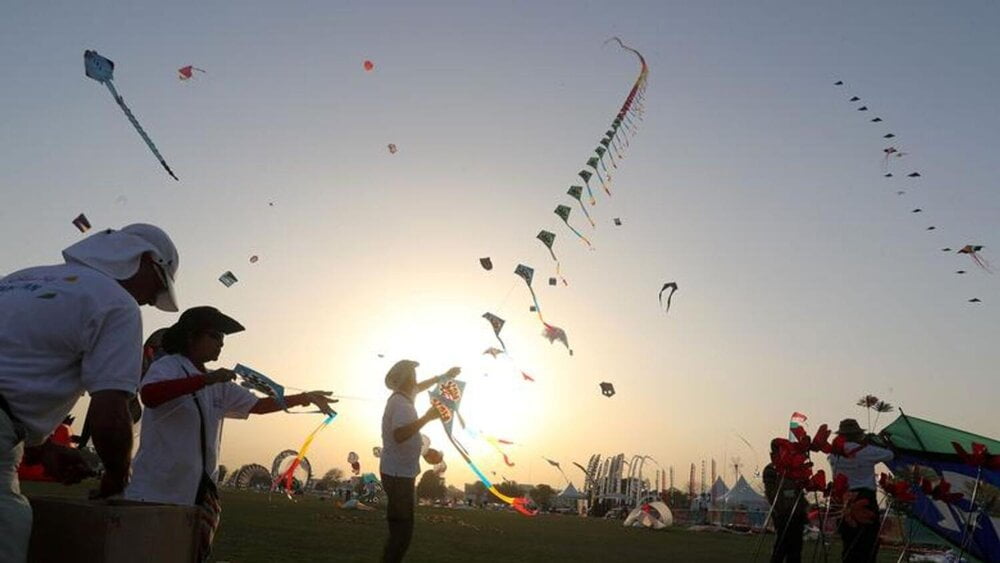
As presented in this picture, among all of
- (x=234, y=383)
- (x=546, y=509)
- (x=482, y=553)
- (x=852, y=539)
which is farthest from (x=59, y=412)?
(x=546, y=509)

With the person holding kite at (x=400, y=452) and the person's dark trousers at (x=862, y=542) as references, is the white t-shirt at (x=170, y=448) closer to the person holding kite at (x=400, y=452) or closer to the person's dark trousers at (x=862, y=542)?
the person holding kite at (x=400, y=452)

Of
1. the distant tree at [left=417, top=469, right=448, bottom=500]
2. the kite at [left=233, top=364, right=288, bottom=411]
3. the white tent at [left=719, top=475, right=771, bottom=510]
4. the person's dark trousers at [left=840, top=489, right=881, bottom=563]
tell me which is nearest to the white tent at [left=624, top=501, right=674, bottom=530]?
the white tent at [left=719, top=475, right=771, bottom=510]

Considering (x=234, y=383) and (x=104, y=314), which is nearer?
(x=104, y=314)

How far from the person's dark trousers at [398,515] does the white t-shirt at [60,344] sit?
4164 millimetres

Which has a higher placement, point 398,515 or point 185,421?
point 185,421

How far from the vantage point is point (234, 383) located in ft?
14.0

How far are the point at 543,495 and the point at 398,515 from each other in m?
73.0

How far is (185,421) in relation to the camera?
367cm

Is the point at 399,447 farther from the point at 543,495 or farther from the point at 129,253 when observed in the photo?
the point at 543,495

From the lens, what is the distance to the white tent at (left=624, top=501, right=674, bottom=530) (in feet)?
101

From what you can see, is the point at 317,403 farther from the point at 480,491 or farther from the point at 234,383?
the point at 480,491

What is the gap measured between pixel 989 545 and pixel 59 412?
9108 mm

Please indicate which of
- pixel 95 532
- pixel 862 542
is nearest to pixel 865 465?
pixel 862 542

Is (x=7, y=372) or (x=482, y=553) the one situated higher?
(x=7, y=372)
